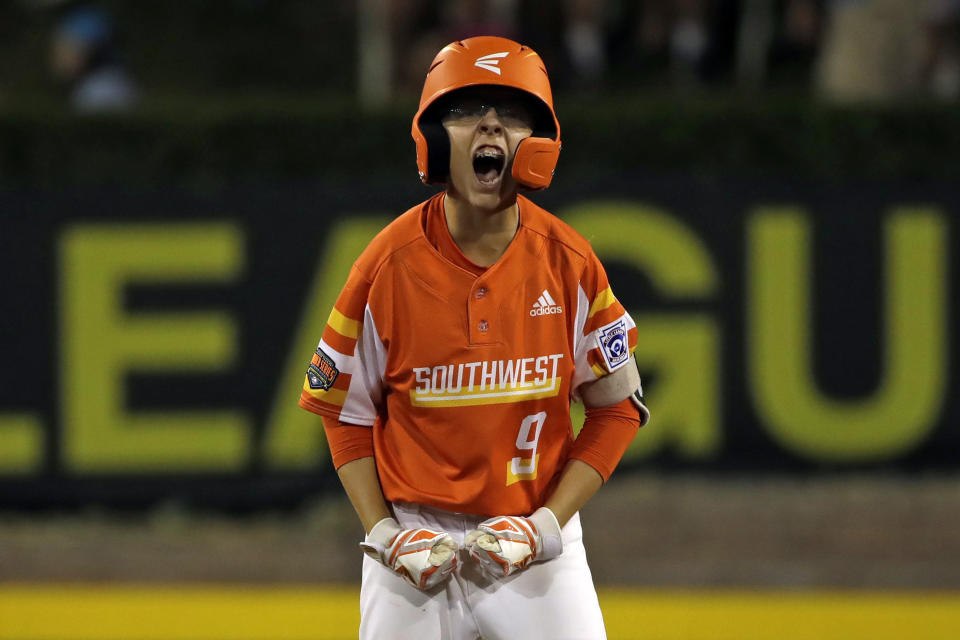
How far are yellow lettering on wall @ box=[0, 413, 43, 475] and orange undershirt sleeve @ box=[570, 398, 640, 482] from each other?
4.38 metres

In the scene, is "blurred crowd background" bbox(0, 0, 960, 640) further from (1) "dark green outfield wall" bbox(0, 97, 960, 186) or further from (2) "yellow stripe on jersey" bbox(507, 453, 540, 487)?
(2) "yellow stripe on jersey" bbox(507, 453, 540, 487)

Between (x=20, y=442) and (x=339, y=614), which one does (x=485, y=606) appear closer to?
(x=339, y=614)

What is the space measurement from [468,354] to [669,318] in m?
3.99

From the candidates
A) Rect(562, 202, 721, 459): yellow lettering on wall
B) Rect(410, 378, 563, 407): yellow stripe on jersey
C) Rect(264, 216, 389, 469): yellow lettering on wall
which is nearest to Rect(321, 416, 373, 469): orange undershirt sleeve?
Rect(410, 378, 563, 407): yellow stripe on jersey

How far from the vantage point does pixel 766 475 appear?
6895mm

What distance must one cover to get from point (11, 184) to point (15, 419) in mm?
1170

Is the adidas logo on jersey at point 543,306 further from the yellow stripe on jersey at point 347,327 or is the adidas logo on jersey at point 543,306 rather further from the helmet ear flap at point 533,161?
the yellow stripe on jersey at point 347,327

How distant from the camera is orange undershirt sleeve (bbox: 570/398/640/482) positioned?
290 cm

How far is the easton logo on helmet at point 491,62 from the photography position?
8.86ft

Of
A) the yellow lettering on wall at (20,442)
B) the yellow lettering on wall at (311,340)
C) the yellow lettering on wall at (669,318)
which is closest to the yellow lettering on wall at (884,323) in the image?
the yellow lettering on wall at (669,318)

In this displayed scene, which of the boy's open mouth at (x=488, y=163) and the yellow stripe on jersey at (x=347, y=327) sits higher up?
the boy's open mouth at (x=488, y=163)

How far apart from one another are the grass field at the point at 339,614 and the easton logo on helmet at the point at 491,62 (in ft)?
10.3

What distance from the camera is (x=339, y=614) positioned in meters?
5.61

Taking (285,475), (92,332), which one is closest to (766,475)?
(285,475)
